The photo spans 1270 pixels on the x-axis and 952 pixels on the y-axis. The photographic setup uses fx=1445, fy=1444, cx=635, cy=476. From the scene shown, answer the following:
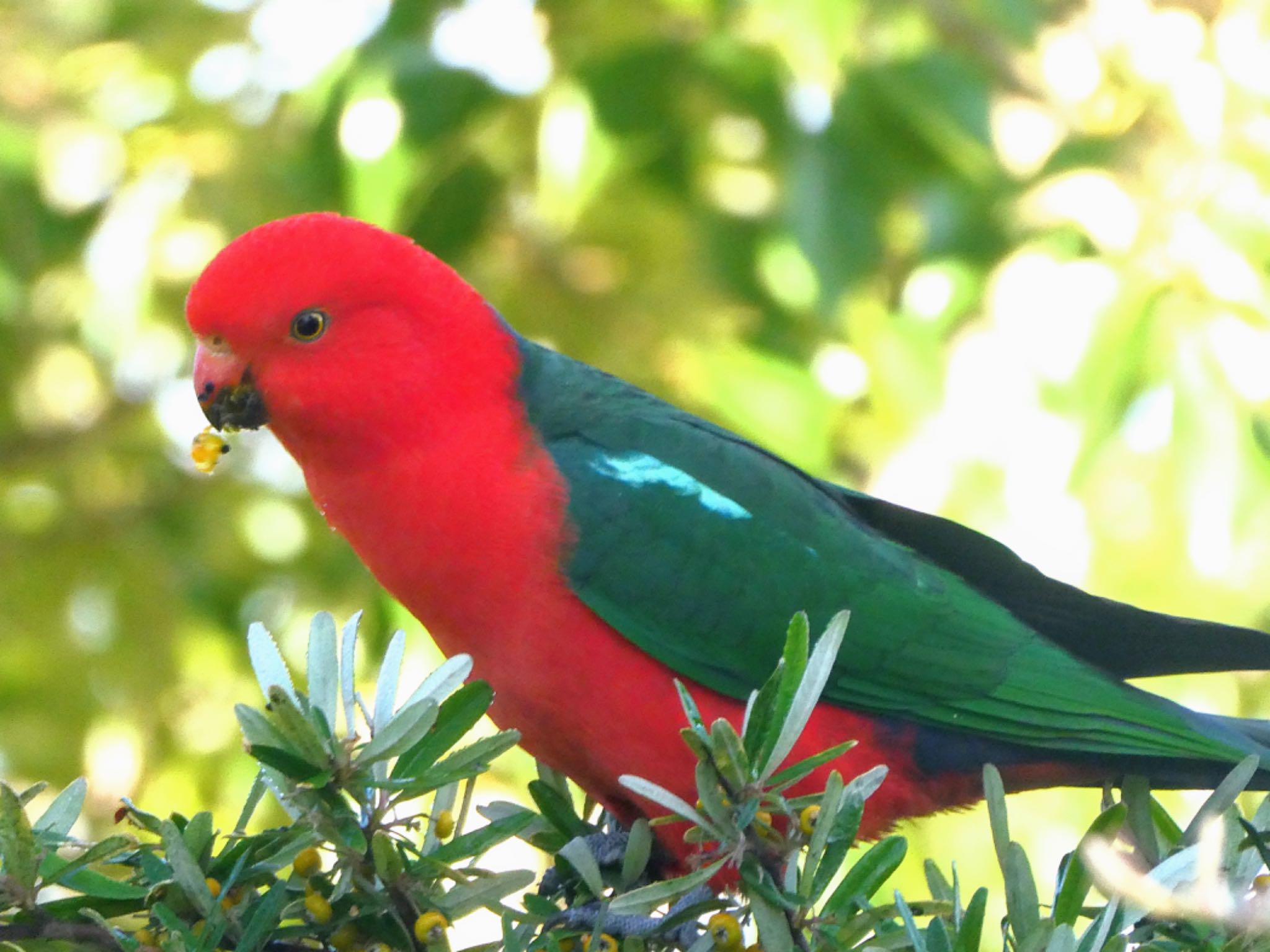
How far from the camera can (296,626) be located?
4512 millimetres

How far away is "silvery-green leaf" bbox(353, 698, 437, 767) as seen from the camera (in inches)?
64.5

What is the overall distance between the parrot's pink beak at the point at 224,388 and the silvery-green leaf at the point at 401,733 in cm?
117

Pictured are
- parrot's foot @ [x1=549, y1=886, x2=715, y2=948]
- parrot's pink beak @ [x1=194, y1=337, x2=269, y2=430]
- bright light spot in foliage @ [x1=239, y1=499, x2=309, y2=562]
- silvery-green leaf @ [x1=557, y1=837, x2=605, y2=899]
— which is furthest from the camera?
bright light spot in foliage @ [x1=239, y1=499, x2=309, y2=562]

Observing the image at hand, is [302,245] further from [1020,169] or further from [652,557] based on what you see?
[1020,169]

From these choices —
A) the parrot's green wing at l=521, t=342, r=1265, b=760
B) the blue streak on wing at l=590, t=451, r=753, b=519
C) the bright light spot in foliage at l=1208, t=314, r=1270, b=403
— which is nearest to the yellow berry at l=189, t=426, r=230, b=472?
the parrot's green wing at l=521, t=342, r=1265, b=760

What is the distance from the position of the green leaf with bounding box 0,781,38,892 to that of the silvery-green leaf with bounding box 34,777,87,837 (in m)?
0.13

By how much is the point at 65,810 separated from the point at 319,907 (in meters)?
0.37

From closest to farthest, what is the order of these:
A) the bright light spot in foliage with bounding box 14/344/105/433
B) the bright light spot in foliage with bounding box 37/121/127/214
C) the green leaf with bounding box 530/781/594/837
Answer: the green leaf with bounding box 530/781/594/837 → the bright light spot in foliage with bounding box 37/121/127/214 → the bright light spot in foliage with bounding box 14/344/105/433

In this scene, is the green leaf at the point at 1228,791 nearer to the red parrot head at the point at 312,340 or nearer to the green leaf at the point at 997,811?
the green leaf at the point at 997,811

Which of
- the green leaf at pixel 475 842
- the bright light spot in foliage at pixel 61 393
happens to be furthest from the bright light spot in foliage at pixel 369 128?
the green leaf at pixel 475 842

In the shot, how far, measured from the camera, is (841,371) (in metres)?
3.96

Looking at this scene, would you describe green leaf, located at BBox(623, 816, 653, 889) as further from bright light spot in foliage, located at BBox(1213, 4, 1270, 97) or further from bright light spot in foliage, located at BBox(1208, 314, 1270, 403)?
bright light spot in foliage, located at BBox(1213, 4, 1270, 97)

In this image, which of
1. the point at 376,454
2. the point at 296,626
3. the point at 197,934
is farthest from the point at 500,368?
the point at 296,626

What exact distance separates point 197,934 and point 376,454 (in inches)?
44.4
